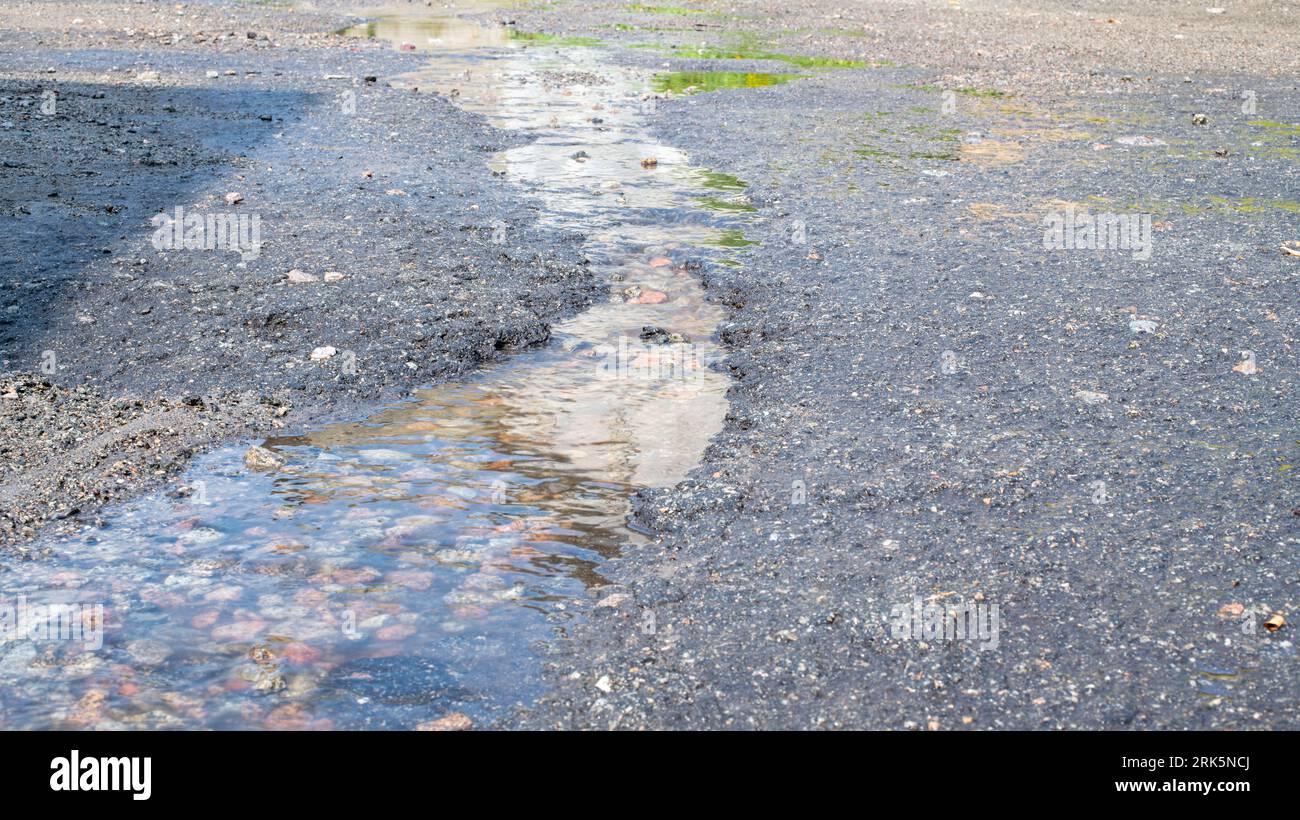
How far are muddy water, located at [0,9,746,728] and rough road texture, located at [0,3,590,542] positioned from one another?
268 mm

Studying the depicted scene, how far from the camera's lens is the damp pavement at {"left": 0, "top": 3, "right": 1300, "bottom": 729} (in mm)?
2887

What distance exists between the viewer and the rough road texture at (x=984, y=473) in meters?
2.88

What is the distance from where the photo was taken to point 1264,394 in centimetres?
457

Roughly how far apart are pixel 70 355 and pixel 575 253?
2.77 metres

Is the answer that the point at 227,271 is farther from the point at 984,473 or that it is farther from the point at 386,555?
the point at 984,473

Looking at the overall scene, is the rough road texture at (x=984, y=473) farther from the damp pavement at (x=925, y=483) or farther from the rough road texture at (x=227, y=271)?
the rough road texture at (x=227, y=271)

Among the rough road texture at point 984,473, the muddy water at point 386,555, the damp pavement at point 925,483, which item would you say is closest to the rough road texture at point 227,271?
the damp pavement at point 925,483

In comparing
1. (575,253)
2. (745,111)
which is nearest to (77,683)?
(575,253)

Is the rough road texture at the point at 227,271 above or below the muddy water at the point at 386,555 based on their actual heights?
above

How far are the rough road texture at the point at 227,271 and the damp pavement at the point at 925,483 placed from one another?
3.4 inches

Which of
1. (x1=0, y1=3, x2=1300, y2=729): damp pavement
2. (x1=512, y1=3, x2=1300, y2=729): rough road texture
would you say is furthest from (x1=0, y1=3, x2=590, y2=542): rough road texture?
(x1=512, y1=3, x2=1300, y2=729): rough road texture

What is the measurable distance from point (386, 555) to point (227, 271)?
2.84 m

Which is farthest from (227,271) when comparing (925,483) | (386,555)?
(925,483)

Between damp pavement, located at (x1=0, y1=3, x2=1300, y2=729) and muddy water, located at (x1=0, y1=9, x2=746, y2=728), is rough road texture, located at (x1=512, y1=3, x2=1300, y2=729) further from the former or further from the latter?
muddy water, located at (x1=0, y1=9, x2=746, y2=728)
